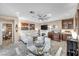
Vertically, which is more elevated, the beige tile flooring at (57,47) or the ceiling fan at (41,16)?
the ceiling fan at (41,16)

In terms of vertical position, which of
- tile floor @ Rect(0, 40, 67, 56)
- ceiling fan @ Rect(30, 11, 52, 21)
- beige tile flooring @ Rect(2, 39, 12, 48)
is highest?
ceiling fan @ Rect(30, 11, 52, 21)

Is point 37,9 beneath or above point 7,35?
above

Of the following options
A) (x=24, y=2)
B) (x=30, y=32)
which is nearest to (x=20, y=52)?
(x=30, y=32)

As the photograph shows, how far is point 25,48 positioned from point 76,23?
1013 mm

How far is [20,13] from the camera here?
86.8 inches

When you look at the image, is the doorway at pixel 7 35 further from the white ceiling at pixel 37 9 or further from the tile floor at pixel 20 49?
the white ceiling at pixel 37 9

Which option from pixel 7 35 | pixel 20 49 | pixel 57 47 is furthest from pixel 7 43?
pixel 57 47

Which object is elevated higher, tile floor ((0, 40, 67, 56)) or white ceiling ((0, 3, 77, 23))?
white ceiling ((0, 3, 77, 23))

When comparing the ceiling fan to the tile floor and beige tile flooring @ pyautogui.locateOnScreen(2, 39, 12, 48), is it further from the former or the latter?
beige tile flooring @ pyautogui.locateOnScreen(2, 39, 12, 48)

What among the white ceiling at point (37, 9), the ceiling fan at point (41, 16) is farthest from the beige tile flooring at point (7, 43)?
the ceiling fan at point (41, 16)

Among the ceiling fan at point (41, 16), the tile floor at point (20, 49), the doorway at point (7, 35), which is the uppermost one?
the ceiling fan at point (41, 16)

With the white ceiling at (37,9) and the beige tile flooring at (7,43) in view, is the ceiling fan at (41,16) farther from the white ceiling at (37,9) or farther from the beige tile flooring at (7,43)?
the beige tile flooring at (7,43)

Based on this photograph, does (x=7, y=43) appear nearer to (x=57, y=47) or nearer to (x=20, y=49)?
(x=20, y=49)

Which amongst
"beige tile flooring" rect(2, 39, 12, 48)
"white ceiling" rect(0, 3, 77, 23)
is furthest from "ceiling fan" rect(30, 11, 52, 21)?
"beige tile flooring" rect(2, 39, 12, 48)
